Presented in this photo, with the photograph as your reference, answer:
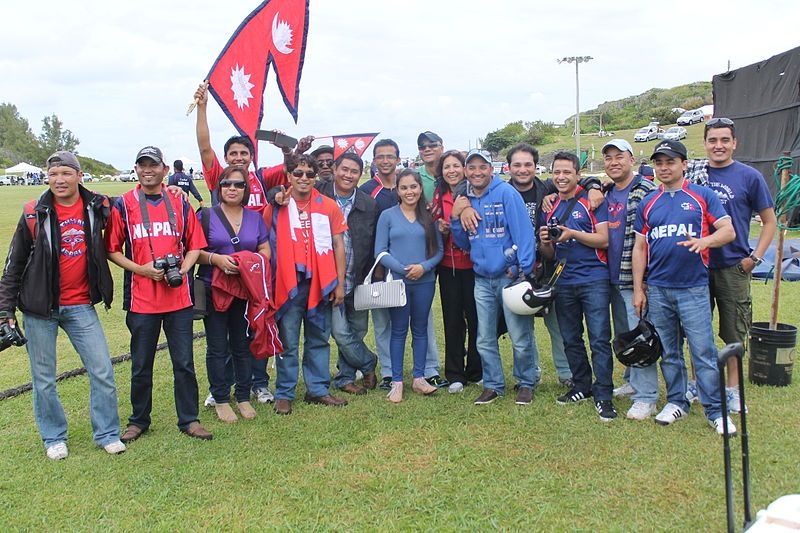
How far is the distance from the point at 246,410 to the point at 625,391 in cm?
305

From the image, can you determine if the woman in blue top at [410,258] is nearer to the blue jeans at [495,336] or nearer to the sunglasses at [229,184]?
the blue jeans at [495,336]

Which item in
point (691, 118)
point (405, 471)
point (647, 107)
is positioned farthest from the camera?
point (647, 107)

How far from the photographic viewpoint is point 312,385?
5.42 m

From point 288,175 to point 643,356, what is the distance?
2980 millimetres

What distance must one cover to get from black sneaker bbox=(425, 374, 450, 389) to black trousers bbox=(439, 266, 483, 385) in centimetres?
8

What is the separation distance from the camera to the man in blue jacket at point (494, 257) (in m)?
5.02

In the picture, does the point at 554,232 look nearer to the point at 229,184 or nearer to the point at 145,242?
the point at 229,184

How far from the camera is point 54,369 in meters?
4.45

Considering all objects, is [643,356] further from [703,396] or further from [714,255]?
[714,255]

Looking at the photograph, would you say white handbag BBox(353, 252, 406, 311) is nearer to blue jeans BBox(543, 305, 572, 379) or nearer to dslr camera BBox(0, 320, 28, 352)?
blue jeans BBox(543, 305, 572, 379)

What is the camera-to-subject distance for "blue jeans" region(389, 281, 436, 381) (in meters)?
5.41

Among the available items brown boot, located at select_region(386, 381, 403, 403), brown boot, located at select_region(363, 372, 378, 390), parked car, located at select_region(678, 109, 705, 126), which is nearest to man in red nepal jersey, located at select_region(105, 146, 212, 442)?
brown boot, located at select_region(386, 381, 403, 403)

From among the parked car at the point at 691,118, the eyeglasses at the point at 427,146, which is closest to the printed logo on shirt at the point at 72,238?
the eyeglasses at the point at 427,146

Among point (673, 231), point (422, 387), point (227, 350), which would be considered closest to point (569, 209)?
point (673, 231)
